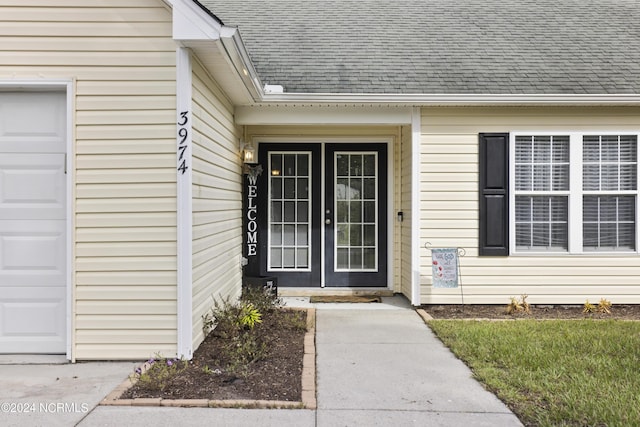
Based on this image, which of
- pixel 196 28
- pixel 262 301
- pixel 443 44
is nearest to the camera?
pixel 196 28

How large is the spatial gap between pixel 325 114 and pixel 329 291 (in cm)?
265

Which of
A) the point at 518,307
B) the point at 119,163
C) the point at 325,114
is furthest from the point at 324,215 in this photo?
the point at 119,163

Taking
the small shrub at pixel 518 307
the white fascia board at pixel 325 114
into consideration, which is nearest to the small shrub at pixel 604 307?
the small shrub at pixel 518 307

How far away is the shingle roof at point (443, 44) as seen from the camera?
20.1ft

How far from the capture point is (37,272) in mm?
3945

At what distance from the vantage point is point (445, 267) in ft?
19.5

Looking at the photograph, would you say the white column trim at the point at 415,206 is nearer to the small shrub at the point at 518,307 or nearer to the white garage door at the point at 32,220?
the small shrub at the point at 518,307

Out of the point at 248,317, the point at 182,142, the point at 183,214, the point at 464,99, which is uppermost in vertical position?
the point at 464,99

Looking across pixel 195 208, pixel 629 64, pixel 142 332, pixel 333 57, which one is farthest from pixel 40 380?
pixel 629 64

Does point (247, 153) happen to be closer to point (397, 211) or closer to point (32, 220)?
point (397, 211)

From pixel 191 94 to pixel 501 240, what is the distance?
422 cm

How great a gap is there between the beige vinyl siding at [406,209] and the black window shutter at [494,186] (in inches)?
36.1

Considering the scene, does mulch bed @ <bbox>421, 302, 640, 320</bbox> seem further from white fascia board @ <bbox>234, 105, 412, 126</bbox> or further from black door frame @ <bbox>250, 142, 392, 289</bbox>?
white fascia board @ <bbox>234, 105, 412, 126</bbox>

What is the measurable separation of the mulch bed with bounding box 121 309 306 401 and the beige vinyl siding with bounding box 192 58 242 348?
28cm
